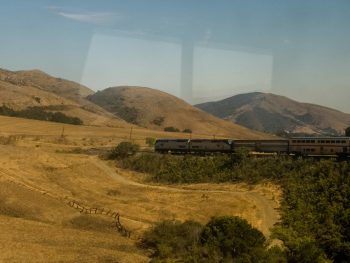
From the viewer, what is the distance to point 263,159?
5550 cm

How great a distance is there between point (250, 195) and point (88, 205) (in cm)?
1539

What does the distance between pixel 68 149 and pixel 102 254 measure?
49.4m

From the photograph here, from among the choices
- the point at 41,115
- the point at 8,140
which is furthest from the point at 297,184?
the point at 41,115

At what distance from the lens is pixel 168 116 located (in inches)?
6604

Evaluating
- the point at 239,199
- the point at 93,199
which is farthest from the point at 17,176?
the point at 239,199

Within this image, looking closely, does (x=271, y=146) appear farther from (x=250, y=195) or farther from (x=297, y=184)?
(x=250, y=195)

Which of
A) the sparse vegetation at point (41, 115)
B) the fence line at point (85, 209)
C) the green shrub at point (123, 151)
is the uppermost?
the sparse vegetation at point (41, 115)

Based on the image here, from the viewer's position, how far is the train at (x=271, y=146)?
53375 mm

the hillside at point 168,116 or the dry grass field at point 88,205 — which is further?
the hillside at point 168,116

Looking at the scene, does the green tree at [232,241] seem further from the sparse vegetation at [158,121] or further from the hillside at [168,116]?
the sparse vegetation at [158,121]

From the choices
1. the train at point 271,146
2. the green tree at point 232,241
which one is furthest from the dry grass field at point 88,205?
the train at point 271,146

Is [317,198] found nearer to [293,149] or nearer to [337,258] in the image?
[337,258]

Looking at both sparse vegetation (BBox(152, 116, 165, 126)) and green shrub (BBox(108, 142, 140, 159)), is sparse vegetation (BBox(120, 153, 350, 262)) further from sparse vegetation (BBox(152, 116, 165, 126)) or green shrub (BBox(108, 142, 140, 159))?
sparse vegetation (BBox(152, 116, 165, 126))

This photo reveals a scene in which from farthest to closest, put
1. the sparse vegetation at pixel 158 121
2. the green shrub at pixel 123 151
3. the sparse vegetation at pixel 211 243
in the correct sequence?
the sparse vegetation at pixel 158 121, the green shrub at pixel 123 151, the sparse vegetation at pixel 211 243
